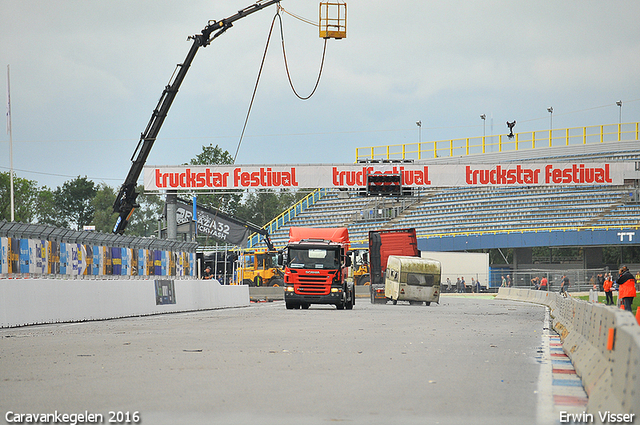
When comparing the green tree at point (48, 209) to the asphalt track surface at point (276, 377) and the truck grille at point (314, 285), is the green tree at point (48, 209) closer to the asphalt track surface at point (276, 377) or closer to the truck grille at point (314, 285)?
the truck grille at point (314, 285)

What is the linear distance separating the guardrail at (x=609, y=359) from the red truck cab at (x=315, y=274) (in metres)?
20.5

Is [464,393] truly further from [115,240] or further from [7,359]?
[115,240]

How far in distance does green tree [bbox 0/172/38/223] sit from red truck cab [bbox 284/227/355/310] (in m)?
67.9

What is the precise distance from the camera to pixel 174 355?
38.4 feet

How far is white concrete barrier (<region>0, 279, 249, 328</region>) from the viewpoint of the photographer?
1848 centimetres

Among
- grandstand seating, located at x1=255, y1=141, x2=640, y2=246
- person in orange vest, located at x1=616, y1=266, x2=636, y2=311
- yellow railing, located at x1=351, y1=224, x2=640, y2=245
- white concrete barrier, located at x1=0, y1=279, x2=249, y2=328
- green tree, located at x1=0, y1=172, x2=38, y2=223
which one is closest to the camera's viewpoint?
white concrete barrier, located at x1=0, y1=279, x2=249, y2=328

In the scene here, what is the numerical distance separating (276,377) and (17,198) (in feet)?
319

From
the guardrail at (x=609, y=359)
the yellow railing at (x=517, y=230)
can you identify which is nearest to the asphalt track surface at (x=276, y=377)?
the guardrail at (x=609, y=359)

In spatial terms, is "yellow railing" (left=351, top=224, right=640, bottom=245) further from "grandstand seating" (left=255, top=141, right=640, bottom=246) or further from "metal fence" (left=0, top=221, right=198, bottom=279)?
"metal fence" (left=0, top=221, right=198, bottom=279)

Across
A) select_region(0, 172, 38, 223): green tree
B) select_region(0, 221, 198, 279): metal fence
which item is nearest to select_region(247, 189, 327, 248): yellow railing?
select_region(0, 172, 38, 223): green tree

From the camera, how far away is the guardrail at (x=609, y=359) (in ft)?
17.2

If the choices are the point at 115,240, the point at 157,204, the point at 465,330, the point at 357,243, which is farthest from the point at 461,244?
the point at 157,204

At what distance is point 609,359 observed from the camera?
273 inches

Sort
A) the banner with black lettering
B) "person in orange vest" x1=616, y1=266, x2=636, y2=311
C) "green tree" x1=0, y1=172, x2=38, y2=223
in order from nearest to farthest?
"person in orange vest" x1=616, y1=266, x2=636, y2=311, the banner with black lettering, "green tree" x1=0, y1=172, x2=38, y2=223
